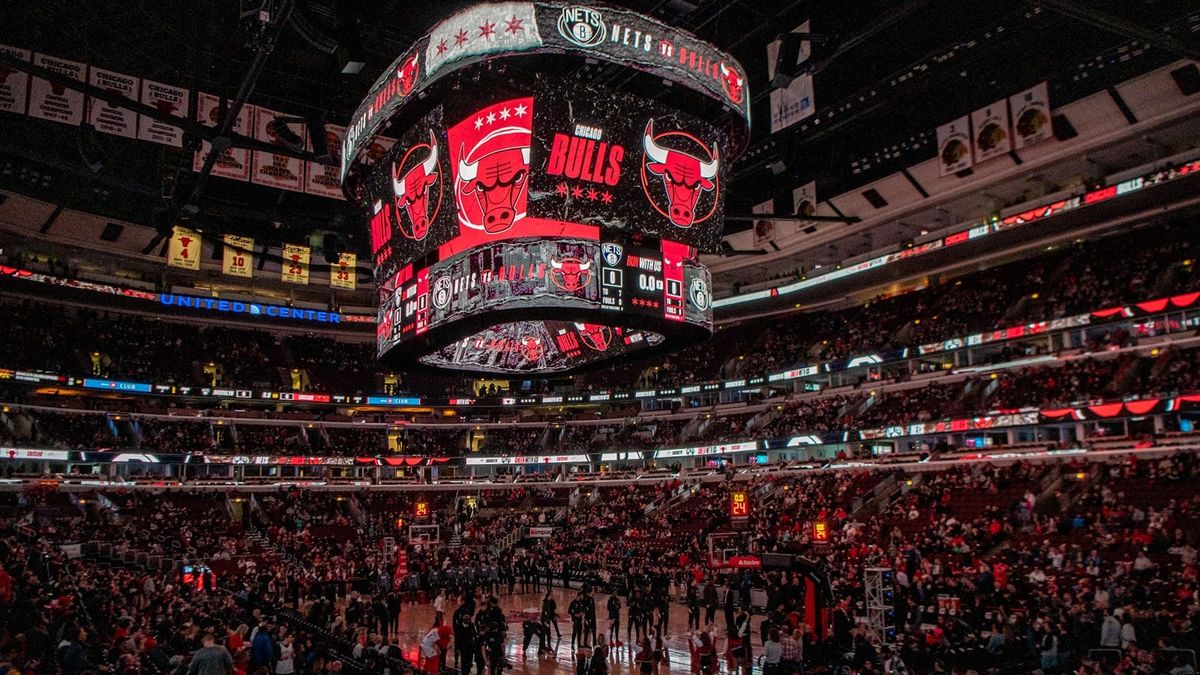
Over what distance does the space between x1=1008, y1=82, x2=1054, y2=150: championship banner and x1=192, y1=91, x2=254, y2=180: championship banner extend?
21.3 metres

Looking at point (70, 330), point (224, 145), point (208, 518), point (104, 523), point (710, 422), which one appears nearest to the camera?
point (224, 145)

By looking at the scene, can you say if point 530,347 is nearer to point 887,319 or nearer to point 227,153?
point 227,153

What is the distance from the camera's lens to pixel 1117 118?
2767 cm

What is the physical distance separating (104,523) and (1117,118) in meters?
42.4

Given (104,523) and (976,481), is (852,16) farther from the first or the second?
(104,523)

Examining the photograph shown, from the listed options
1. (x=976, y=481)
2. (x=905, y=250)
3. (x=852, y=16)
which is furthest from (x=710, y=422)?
(x=852, y=16)

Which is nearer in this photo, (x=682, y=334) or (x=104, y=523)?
(x=682, y=334)

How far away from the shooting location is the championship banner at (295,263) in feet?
106

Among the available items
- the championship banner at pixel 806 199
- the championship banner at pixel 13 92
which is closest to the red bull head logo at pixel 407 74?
the championship banner at pixel 13 92

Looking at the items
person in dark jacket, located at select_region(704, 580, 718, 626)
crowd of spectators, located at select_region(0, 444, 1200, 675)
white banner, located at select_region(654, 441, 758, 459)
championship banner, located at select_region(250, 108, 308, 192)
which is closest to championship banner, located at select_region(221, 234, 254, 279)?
championship banner, located at select_region(250, 108, 308, 192)

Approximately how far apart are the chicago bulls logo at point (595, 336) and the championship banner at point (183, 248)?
17.6 metres

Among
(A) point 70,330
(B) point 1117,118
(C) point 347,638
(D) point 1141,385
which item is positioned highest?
(B) point 1117,118

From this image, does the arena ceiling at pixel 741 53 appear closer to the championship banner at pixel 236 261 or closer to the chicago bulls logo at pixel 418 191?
the championship banner at pixel 236 261

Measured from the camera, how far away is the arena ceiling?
68.6ft
